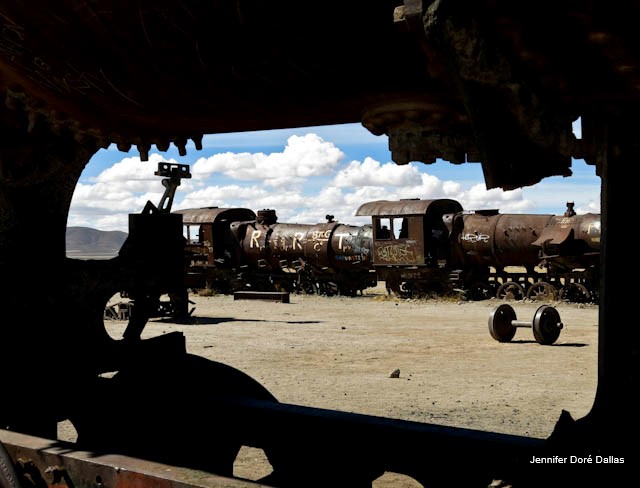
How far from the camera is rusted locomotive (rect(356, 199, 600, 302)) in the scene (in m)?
18.6

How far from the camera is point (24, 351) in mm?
3686

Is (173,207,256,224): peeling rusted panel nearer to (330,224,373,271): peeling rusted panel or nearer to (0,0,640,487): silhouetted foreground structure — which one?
(330,224,373,271): peeling rusted panel

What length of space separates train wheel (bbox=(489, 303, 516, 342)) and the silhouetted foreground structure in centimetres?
896

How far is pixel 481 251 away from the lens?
2034 cm

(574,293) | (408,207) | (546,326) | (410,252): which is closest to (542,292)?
(574,293)

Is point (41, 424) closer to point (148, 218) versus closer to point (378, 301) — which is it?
point (148, 218)

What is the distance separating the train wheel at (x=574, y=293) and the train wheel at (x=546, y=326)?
279 inches

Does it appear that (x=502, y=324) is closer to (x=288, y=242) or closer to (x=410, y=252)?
(x=410, y=252)

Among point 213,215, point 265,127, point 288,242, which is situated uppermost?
point 213,215

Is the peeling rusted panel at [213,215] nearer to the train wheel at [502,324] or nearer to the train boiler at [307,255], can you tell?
the train boiler at [307,255]

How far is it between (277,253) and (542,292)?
9.12m

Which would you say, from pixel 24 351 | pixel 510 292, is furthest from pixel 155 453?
pixel 510 292

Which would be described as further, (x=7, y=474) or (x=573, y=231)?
(x=573, y=231)

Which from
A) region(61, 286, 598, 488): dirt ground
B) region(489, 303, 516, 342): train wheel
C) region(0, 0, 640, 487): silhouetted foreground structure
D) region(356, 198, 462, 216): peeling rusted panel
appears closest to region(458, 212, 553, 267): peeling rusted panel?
region(356, 198, 462, 216): peeling rusted panel
